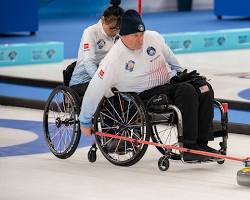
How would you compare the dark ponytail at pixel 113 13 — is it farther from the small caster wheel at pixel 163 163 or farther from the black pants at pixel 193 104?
the small caster wheel at pixel 163 163

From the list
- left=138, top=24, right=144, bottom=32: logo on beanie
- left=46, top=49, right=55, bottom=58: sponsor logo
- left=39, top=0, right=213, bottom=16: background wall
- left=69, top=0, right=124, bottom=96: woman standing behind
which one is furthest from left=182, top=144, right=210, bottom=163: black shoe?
left=39, top=0, right=213, bottom=16: background wall

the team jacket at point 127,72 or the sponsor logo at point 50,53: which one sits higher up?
the team jacket at point 127,72

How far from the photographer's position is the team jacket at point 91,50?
618 cm

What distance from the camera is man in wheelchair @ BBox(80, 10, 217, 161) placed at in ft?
18.2

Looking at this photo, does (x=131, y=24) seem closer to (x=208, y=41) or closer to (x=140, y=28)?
(x=140, y=28)

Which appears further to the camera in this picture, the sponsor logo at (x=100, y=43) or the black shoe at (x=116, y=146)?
the sponsor logo at (x=100, y=43)

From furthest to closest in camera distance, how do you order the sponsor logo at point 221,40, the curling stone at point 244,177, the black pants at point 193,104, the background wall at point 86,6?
the background wall at point 86,6
the sponsor logo at point 221,40
the black pants at point 193,104
the curling stone at point 244,177

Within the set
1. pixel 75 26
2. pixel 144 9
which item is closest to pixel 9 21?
pixel 75 26

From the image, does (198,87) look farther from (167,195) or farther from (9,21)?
(9,21)

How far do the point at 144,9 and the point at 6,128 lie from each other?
41.5 feet

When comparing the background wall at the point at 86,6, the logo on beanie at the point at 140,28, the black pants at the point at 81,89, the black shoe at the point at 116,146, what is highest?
the logo on beanie at the point at 140,28

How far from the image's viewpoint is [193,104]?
5.54 m

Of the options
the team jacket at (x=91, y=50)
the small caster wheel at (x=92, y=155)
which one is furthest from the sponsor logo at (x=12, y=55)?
the small caster wheel at (x=92, y=155)

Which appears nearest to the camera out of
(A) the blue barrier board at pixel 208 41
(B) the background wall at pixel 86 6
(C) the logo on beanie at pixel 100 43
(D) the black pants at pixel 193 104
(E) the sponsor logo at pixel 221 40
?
(D) the black pants at pixel 193 104
